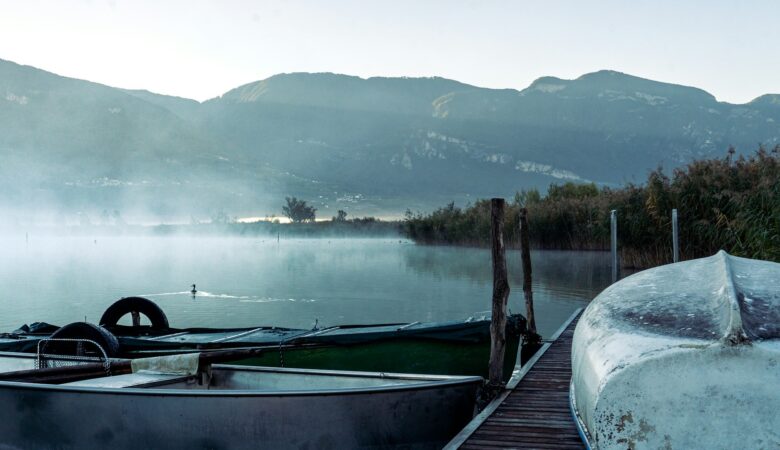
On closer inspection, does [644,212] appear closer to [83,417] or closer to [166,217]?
[83,417]

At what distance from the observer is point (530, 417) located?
240 inches

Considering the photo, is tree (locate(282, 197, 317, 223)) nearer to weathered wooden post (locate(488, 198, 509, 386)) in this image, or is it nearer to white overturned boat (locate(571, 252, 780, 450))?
weathered wooden post (locate(488, 198, 509, 386))

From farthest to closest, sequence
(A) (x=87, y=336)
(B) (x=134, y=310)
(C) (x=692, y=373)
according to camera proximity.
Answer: (B) (x=134, y=310), (A) (x=87, y=336), (C) (x=692, y=373)

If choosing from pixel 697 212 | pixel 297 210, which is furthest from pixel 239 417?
pixel 297 210

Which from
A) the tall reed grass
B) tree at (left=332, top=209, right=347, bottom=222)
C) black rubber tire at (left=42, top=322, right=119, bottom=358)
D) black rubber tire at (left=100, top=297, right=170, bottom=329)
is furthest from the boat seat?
tree at (left=332, top=209, right=347, bottom=222)

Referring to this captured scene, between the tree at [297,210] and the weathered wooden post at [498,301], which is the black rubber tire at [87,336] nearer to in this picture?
the weathered wooden post at [498,301]

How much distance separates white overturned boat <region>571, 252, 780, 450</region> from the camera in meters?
4.30

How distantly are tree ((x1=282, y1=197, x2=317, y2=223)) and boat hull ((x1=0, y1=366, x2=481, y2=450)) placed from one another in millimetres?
117520

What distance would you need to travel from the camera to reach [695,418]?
437cm

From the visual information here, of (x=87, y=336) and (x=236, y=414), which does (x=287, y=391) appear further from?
(x=87, y=336)

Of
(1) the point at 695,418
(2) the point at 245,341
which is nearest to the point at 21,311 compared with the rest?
(2) the point at 245,341

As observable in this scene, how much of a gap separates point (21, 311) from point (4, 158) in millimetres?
117787

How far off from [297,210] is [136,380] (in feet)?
388

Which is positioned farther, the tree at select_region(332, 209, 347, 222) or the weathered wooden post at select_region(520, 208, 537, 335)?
the tree at select_region(332, 209, 347, 222)
